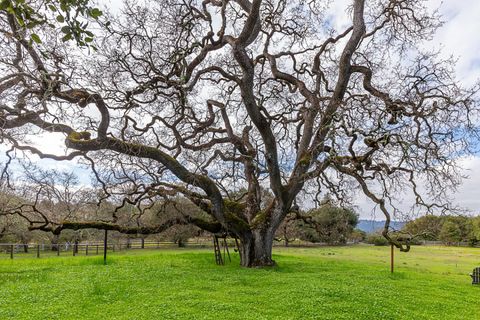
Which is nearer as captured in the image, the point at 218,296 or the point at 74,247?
the point at 218,296

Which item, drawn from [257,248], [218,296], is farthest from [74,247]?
[218,296]

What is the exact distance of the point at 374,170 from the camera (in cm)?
1348

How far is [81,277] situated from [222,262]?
21.0ft

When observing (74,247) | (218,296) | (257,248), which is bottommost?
(74,247)

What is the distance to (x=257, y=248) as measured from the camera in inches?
571

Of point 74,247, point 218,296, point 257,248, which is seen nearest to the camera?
point 218,296

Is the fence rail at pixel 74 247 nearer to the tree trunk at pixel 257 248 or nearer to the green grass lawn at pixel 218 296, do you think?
the tree trunk at pixel 257 248

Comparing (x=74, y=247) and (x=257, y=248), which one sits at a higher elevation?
(x=257, y=248)

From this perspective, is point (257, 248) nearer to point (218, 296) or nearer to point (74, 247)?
point (218, 296)

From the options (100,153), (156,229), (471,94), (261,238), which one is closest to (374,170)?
(471,94)

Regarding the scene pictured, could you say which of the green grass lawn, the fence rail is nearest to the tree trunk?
the green grass lawn

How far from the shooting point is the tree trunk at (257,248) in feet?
47.1

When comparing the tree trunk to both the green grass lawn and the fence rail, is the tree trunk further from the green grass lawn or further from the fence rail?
the fence rail

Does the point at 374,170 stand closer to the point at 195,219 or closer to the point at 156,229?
the point at 195,219
